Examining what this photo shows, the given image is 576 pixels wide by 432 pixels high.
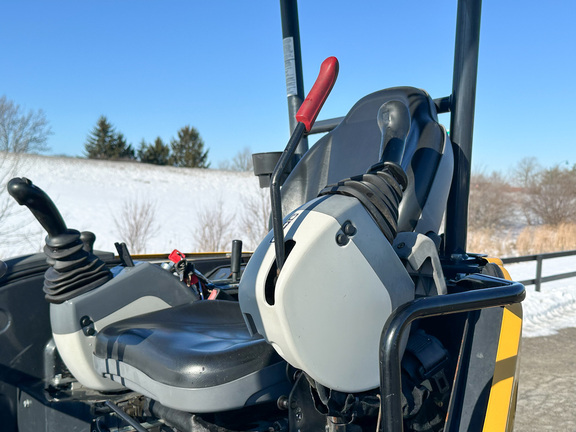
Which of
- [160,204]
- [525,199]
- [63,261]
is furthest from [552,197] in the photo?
[63,261]

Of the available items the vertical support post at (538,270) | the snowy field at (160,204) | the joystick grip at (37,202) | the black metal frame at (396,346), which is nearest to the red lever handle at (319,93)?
the black metal frame at (396,346)

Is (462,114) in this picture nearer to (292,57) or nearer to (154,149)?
(292,57)

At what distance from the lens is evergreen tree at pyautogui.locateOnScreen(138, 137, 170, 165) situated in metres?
40.7

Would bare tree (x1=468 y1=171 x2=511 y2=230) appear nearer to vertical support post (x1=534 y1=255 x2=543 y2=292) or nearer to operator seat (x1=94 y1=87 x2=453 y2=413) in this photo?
vertical support post (x1=534 y1=255 x2=543 y2=292)

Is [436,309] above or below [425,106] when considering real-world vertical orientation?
below

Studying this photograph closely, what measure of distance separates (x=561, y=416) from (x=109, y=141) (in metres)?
40.1

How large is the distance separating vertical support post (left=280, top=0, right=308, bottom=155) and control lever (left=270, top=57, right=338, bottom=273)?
1.48m

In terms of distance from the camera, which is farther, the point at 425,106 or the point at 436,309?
the point at 425,106

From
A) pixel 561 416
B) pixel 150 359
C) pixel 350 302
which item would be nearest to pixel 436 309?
pixel 350 302

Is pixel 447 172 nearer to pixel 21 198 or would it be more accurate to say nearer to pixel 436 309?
pixel 436 309

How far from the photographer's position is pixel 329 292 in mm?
1076

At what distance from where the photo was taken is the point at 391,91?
2.08m

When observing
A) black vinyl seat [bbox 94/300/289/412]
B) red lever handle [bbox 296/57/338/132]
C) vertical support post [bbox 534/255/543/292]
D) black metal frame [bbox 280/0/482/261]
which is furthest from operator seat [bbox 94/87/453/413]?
vertical support post [bbox 534/255/543/292]

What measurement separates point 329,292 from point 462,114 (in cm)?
111
